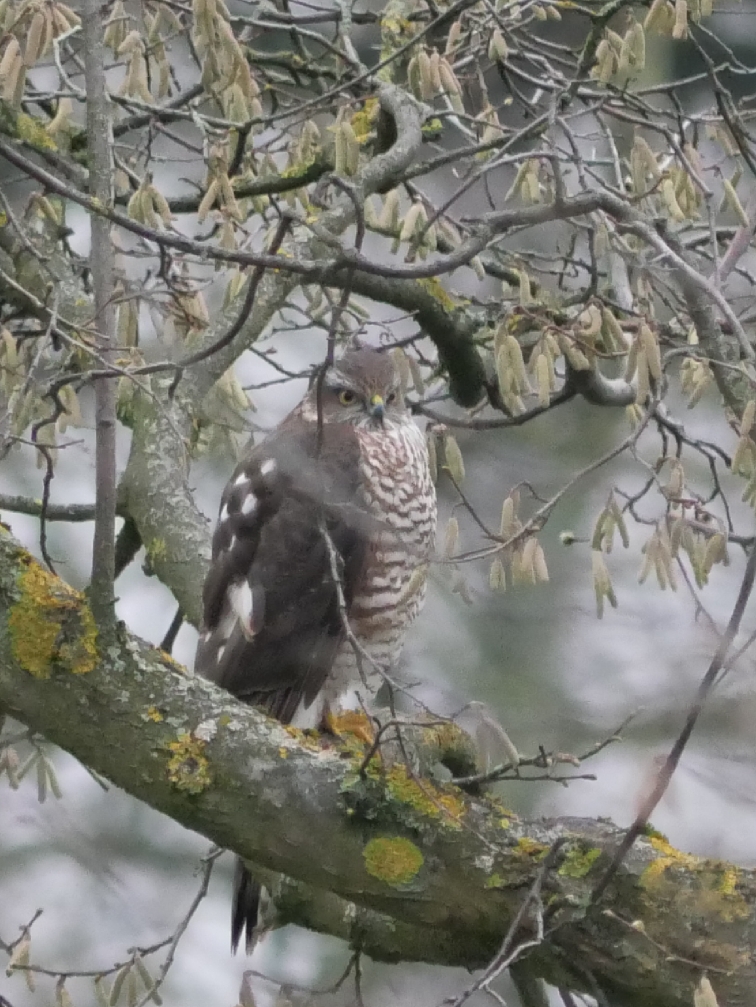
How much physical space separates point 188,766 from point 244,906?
109 cm

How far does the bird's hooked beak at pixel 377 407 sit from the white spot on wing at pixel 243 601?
2.39 ft

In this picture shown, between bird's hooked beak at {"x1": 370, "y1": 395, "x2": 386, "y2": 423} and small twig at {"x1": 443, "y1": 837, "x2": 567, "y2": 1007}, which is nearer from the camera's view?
small twig at {"x1": 443, "y1": 837, "x2": 567, "y2": 1007}

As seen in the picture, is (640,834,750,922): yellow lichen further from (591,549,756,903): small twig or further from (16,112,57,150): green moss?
(16,112,57,150): green moss

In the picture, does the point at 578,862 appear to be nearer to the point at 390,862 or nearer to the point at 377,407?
the point at 390,862

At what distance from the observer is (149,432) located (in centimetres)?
358

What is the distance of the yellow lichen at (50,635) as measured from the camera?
6.94 ft

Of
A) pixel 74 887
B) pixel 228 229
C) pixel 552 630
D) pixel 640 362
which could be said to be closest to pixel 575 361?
pixel 640 362

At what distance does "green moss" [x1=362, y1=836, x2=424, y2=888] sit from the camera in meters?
2.18

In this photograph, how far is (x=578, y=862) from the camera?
2.22 metres

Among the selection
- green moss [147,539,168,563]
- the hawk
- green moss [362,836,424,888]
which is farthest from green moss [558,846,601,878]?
green moss [147,539,168,563]

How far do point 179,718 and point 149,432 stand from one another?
1.53 metres

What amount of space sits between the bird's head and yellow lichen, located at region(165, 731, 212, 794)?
1.82 metres

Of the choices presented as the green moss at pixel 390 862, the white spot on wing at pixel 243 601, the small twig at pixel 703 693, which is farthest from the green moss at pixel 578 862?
the white spot on wing at pixel 243 601

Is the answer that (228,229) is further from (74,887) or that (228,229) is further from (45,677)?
(74,887)
